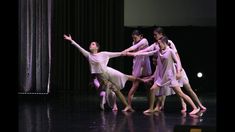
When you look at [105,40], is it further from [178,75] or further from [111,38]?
[178,75]

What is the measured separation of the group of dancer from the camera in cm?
692

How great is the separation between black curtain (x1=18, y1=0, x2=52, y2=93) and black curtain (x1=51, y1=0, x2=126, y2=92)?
705 mm

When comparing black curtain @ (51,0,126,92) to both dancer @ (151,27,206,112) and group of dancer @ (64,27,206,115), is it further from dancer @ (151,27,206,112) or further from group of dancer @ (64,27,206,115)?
dancer @ (151,27,206,112)

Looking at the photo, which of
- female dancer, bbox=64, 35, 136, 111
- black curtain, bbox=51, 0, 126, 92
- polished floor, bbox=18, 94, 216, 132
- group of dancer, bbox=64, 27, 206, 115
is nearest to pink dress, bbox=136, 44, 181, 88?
group of dancer, bbox=64, 27, 206, 115

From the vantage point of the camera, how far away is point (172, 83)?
6922mm

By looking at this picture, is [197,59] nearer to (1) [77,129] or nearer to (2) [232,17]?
(1) [77,129]

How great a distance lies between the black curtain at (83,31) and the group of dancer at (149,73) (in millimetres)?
3754

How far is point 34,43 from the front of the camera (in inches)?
419

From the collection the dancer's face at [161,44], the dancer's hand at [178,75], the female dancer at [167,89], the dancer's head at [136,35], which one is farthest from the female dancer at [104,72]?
the dancer's hand at [178,75]

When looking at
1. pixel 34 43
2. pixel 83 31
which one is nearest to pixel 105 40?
pixel 83 31

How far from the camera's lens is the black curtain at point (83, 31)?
11.5 metres

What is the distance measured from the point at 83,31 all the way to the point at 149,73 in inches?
161

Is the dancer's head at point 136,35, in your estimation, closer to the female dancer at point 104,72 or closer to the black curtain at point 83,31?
the female dancer at point 104,72

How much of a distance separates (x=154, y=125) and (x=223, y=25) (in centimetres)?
395
